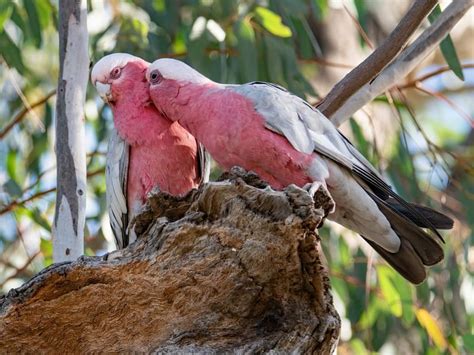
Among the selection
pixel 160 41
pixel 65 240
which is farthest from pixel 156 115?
pixel 160 41

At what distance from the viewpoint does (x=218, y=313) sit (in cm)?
253

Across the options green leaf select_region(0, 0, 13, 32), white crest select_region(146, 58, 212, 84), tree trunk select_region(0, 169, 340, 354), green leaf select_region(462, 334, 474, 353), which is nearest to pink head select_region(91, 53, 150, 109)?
white crest select_region(146, 58, 212, 84)

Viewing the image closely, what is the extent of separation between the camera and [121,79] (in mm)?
3316

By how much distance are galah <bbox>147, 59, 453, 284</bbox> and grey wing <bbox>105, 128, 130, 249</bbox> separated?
0.24m

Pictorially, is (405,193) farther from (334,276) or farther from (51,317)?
(51,317)

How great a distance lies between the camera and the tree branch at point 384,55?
3.12 metres

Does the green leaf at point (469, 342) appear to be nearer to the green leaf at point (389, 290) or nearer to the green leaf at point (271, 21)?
the green leaf at point (389, 290)

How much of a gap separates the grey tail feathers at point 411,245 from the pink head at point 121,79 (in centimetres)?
84

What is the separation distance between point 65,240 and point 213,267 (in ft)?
2.72

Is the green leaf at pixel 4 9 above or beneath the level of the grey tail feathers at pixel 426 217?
above

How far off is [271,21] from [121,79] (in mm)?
1088

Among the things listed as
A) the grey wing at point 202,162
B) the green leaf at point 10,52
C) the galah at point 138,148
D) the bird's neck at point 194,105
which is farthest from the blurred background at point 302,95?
the bird's neck at point 194,105

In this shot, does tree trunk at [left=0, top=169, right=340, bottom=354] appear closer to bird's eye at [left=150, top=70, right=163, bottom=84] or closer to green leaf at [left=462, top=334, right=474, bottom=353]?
bird's eye at [left=150, top=70, right=163, bottom=84]

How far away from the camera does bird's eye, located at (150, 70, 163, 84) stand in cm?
320
